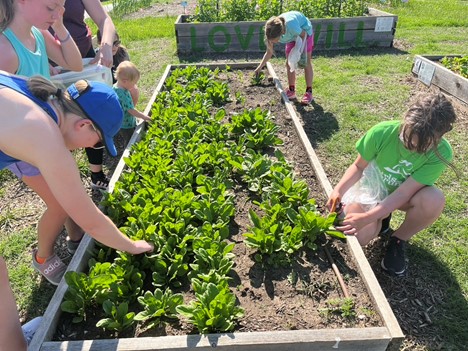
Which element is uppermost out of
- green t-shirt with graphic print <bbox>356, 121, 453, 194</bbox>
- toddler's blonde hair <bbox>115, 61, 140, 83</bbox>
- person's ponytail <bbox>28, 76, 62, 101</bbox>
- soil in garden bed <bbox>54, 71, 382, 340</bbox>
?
person's ponytail <bbox>28, 76, 62, 101</bbox>

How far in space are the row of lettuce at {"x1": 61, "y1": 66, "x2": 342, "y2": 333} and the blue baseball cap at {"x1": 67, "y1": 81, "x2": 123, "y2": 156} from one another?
0.87 metres

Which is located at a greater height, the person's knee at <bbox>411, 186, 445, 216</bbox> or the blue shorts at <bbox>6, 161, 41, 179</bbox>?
the blue shorts at <bbox>6, 161, 41, 179</bbox>

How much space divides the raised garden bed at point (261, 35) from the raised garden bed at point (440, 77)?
76.8 inches

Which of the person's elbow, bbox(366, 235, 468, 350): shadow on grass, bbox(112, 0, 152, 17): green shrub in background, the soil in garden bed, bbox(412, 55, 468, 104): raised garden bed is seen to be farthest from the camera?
bbox(112, 0, 152, 17): green shrub in background

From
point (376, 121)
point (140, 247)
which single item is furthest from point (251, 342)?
point (376, 121)

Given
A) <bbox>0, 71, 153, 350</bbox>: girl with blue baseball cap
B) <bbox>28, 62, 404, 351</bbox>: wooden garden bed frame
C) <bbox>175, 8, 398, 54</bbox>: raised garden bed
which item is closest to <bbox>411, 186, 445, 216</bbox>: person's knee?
<bbox>28, 62, 404, 351</bbox>: wooden garden bed frame

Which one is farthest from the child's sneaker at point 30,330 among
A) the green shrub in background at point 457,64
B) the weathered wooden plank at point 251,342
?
the green shrub in background at point 457,64

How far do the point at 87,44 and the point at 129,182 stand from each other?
76.5 inches

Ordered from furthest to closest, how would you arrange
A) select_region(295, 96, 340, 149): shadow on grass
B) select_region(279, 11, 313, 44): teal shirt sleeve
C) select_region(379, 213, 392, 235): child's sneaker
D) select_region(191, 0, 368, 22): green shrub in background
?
1. select_region(191, 0, 368, 22): green shrub in background
2. select_region(279, 11, 313, 44): teal shirt sleeve
3. select_region(295, 96, 340, 149): shadow on grass
4. select_region(379, 213, 392, 235): child's sneaker

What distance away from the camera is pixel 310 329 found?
2023mm

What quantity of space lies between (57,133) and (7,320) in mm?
1033

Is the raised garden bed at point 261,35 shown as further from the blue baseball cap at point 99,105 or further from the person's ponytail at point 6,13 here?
the blue baseball cap at point 99,105

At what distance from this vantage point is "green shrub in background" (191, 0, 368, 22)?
848 centimetres

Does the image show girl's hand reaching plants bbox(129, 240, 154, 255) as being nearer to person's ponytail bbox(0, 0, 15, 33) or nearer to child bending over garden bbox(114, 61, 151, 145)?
person's ponytail bbox(0, 0, 15, 33)
